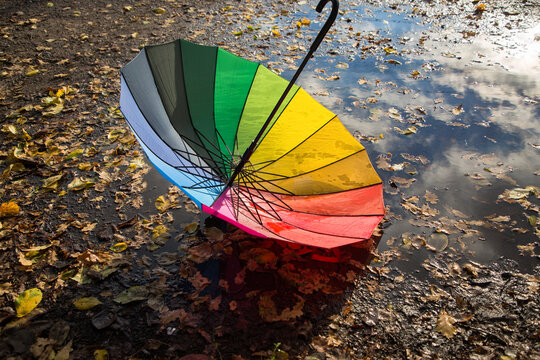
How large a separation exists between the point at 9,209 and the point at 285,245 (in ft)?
7.70

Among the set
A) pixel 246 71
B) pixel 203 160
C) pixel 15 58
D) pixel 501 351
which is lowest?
pixel 15 58

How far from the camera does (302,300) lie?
2.40 meters

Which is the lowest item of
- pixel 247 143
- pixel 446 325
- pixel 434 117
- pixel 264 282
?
pixel 264 282

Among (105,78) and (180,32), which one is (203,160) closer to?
(105,78)

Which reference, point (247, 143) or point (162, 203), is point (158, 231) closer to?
point (162, 203)

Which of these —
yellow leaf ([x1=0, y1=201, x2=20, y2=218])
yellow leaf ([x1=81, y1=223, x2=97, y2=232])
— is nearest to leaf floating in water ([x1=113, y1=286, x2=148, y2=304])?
yellow leaf ([x1=81, y1=223, x2=97, y2=232])

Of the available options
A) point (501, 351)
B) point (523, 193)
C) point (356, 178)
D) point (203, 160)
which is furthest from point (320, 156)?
point (523, 193)

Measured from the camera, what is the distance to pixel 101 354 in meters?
2.03

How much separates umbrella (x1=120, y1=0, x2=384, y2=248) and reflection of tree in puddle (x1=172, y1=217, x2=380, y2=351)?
21.5 inches

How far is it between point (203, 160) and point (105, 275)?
1.11 meters

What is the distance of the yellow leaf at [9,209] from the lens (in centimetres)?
282

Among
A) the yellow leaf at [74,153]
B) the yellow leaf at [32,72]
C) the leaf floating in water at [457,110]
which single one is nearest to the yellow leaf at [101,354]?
the yellow leaf at [74,153]

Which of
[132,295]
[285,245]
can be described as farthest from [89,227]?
[285,245]

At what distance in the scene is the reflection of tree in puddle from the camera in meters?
2.24
